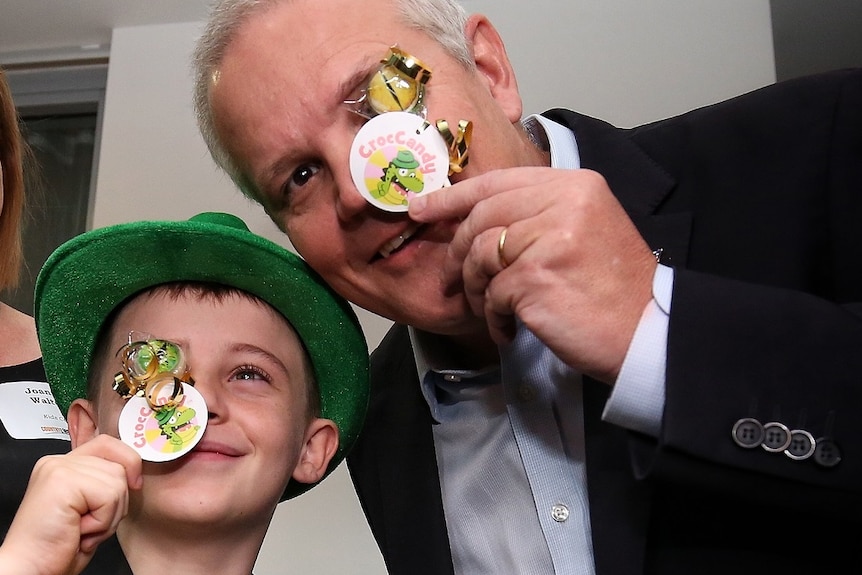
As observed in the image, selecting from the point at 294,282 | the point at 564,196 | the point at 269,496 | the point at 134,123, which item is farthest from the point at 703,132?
the point at 134,123

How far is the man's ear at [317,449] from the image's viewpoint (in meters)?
1.36

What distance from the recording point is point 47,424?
1689mm

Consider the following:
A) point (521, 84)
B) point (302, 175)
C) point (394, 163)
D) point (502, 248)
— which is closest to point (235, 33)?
point (302, 175)

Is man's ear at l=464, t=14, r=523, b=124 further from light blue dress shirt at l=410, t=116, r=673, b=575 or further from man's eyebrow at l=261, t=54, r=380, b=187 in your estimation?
man's eyebrow at l=261, t=54, r=380, b=187

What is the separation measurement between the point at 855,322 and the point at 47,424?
1.41 m

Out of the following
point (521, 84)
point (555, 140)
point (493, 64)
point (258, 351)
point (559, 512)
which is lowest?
point (559, 512)

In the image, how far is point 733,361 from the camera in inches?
32.1

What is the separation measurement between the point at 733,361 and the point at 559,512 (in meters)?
0.38

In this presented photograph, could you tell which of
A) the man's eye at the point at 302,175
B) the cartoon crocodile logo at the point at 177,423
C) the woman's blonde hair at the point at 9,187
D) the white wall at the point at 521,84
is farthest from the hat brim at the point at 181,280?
the white wall at the point at 521,84

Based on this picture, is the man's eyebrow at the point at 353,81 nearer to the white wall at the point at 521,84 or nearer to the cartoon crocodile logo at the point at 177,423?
the cartoon crocodile logo at the point at 177,423

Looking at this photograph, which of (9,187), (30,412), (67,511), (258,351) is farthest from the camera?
(9,187)

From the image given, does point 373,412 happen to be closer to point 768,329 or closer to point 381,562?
point 768,329

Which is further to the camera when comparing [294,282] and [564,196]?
[294,282]

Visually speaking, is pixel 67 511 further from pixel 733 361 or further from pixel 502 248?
pixel 733 361
